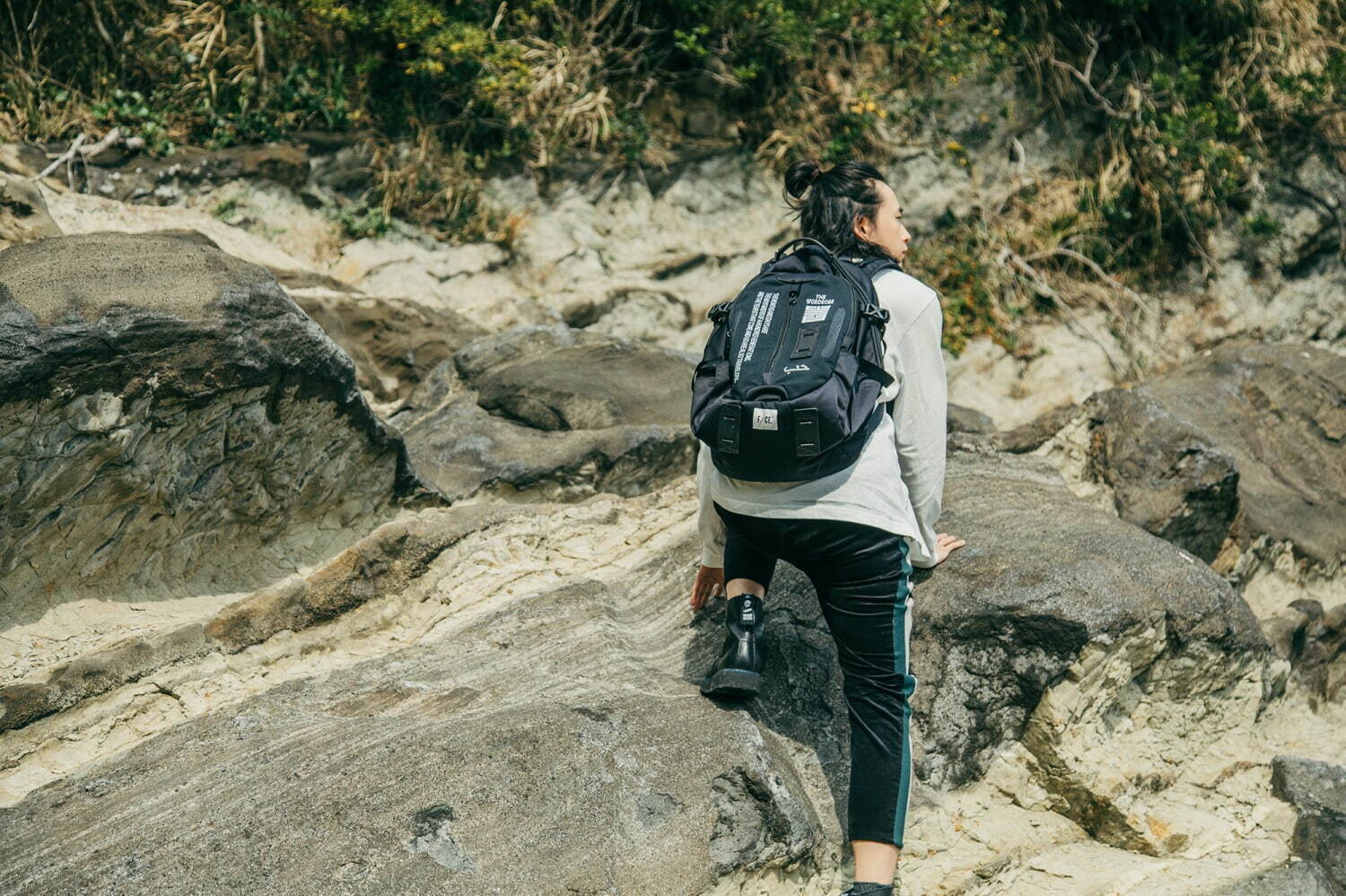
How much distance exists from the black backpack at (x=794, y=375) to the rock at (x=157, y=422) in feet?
5.51

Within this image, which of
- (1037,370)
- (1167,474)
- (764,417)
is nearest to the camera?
(764,417)

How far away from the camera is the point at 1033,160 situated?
928 cm

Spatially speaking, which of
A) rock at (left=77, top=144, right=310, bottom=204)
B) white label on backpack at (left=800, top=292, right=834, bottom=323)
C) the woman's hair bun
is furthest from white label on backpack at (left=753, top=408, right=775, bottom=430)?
rock at (left=77, top=144, right=310, bottom=204)

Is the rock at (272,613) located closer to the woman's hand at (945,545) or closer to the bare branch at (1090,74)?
the woman's hand at (945,545)

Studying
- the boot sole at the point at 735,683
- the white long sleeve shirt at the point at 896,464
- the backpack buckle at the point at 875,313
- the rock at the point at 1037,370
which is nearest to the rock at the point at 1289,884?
the white long sleeve shirt at the point at 896,464

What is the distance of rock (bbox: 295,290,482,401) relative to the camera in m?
6.50

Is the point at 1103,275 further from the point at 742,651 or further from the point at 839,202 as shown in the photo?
the point at 742,651

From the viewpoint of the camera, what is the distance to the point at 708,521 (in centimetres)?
353

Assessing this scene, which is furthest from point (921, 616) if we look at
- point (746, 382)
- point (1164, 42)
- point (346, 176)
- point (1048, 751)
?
point (1164, 42)

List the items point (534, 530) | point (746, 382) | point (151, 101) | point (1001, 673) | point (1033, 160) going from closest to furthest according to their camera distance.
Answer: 1. point (746, 382)
2. point (1001, 673)
3. point (534, 530)
4. point (151, 101)
5. point (1033, 160)

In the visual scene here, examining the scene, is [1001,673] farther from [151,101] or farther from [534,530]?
[151,101]

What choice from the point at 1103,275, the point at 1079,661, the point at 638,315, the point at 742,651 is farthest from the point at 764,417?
the point at 1103,275

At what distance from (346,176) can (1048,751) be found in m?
5.96

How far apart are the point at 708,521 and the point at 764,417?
2.30ft
